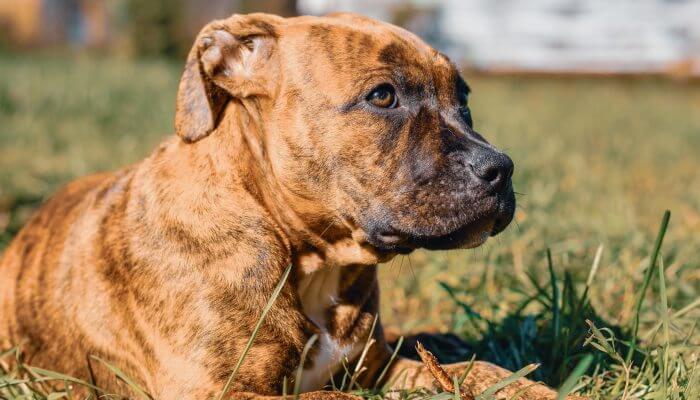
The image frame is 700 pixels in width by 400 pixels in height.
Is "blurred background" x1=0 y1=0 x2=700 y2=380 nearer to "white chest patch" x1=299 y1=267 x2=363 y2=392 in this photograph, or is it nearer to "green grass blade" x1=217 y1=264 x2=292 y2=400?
"white chest patch" x1=299 y1=267 x2=363 y2=392

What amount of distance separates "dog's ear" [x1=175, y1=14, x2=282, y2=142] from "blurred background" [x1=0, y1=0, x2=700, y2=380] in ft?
4.24

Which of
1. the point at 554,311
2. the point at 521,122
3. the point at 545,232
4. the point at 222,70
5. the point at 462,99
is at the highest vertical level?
the point at 222,70

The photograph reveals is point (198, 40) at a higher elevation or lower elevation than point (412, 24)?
higher

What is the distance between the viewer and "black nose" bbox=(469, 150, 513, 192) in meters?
2.67

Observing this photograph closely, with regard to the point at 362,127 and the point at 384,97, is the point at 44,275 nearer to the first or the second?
the point at 362,127

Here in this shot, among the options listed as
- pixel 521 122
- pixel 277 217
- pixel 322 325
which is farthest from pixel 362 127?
pixel 521 122

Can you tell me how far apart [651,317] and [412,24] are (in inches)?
792

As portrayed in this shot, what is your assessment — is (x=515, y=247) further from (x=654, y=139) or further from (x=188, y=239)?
(x=654, y=139)

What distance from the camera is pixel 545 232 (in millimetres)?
5031

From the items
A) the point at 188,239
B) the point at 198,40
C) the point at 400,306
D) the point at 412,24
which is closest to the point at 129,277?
the point at 188,239

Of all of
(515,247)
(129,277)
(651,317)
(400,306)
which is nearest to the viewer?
(129,277)

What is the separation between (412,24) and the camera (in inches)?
899

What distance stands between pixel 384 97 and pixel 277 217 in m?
0.62

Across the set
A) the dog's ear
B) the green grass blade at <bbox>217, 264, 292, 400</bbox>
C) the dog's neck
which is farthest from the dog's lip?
the dog's ear
